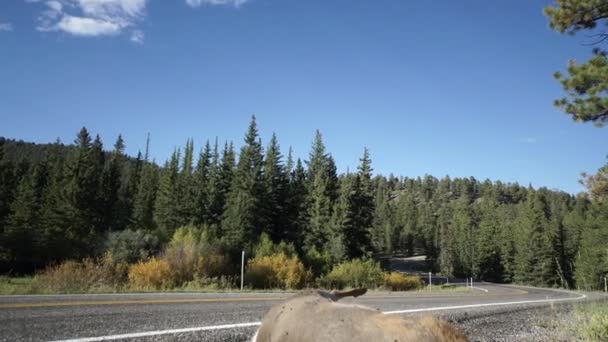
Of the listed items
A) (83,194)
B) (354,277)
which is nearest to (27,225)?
(83,194)

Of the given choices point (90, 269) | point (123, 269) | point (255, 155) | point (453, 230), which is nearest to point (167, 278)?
point (123, 269)

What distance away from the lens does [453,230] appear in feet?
335

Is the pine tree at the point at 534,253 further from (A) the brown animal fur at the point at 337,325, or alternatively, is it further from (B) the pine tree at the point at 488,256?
A: (A) the brown animal fur at the point at 337,325

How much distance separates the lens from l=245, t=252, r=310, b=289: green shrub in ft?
70.9

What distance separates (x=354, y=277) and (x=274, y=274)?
338 inches

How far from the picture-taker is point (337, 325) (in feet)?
6.00

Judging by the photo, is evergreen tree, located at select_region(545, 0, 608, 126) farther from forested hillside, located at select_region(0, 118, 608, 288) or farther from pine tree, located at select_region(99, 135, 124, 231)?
pine tree, located at select_region(99, 135, 124, 231)

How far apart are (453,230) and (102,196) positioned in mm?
80631

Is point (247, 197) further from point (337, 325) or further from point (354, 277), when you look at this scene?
point (337, 325)

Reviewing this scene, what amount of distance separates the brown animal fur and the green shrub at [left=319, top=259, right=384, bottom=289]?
25817 millimetres

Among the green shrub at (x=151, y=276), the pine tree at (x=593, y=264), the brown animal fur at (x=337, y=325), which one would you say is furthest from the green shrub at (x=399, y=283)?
the brown animal fur at (x=337, y=325)

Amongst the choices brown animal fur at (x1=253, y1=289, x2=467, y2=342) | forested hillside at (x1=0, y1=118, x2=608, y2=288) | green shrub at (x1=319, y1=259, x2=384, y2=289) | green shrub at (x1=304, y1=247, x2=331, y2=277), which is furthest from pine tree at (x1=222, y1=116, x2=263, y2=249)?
brown animal fur at (x1=253, y1=289, x2=467, y2=342)

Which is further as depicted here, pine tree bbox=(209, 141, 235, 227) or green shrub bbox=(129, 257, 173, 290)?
pine tree bbox=(209, 141, 235, 227)

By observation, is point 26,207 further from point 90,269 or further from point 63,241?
point 90,269
